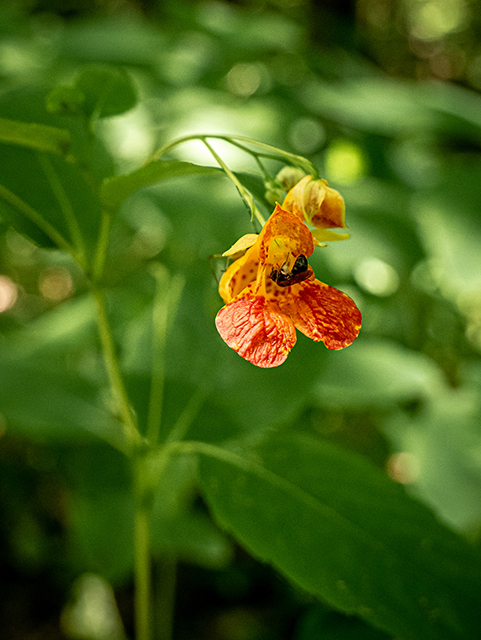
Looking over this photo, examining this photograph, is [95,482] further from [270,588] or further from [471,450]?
[471,450]

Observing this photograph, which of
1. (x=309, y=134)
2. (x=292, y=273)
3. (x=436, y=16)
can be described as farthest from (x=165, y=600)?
(x=436, y=16)

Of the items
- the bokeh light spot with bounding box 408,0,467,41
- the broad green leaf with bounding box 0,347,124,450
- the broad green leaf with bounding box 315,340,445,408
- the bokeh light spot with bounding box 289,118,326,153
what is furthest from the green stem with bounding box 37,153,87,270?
the bokeh light spot with bounding box 408,0,467,41

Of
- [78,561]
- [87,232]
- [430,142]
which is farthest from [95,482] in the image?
[430,142]

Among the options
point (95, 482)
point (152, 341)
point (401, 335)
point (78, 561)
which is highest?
point (152, 341)

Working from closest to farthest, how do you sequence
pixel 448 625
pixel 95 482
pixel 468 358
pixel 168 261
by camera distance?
pixel 448 625 < pixel 95 482 < pixel 168 261 < pixel 468 358

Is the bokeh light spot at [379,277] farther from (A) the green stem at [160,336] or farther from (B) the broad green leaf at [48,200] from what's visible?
(B) the broad green leaf at [48,200]

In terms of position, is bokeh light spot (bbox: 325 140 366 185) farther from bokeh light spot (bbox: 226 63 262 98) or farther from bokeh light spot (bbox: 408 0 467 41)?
bokeh light spot (bbox: 408 0 467 41)

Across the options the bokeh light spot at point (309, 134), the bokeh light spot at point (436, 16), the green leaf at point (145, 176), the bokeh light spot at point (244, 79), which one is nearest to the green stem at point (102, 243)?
the green leaf at point (145, 176)
